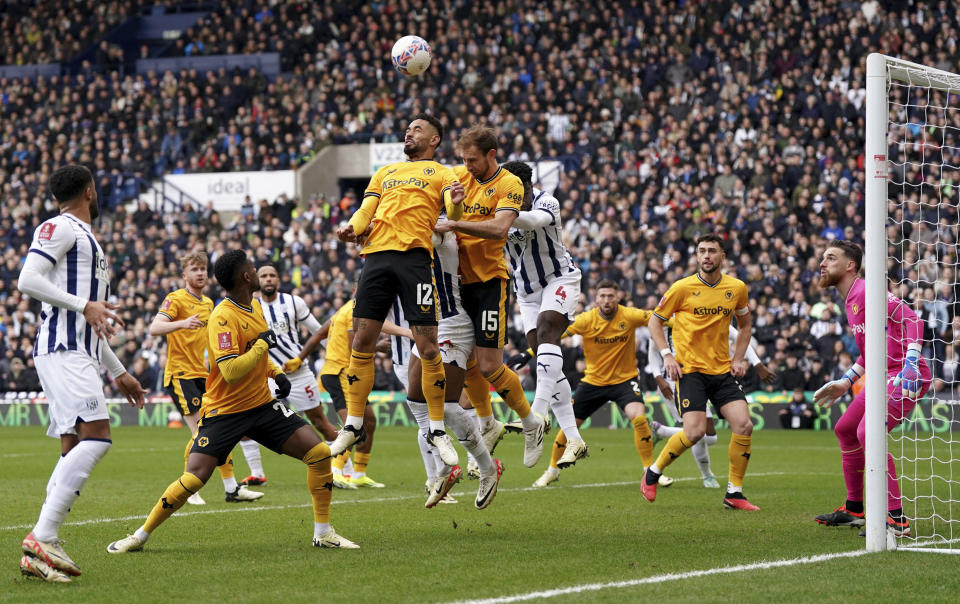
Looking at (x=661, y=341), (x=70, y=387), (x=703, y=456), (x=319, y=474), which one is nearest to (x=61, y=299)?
(x=70, y=387)

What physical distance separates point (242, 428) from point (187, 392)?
4.12m

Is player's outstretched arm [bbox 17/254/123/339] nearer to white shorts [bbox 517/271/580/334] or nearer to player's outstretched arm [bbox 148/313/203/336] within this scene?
player's outstretched arm [bbox 148/313/203/336]

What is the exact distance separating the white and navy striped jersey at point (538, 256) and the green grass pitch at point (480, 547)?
7.04 feet

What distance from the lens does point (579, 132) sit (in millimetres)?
30109

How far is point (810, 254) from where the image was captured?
2431 cm

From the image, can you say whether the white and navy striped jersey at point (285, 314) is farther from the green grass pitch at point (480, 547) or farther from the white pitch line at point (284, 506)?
the white pitch line at point (284, 506)

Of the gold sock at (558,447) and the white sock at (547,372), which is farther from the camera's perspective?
the gold sock at (558,447)

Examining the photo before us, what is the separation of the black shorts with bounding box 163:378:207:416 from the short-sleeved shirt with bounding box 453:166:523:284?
3.94 meters

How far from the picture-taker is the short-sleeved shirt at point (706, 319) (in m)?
11.3

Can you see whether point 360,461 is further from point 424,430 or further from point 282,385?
point 282,385

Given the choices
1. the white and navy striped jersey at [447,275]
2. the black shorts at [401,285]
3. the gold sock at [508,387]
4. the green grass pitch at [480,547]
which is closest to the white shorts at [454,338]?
the white and navy striped jersey at [447,275]

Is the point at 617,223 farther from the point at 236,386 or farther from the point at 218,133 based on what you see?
the point at 236,386

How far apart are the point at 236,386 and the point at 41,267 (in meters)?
1.72

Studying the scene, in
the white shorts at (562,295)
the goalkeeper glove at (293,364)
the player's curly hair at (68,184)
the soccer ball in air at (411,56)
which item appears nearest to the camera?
the player's curly hair at (68,184)
